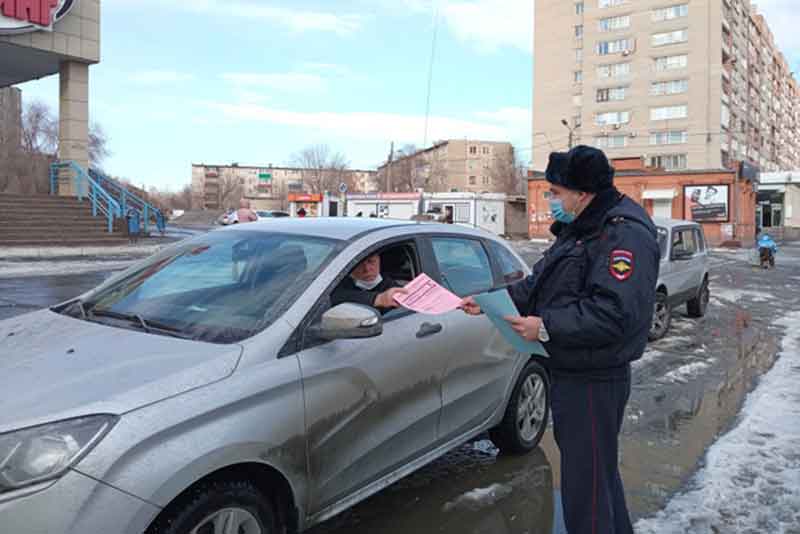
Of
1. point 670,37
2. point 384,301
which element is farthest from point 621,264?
point 670,37

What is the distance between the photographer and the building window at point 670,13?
6394 centimetres

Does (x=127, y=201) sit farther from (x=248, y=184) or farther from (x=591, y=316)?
(x=248, y=184)

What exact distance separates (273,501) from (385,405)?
72 cm

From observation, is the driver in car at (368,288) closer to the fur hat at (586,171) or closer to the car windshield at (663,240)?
the fur hat at (586,171)

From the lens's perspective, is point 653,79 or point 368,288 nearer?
point 368,288

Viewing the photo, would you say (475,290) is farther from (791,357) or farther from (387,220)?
(791,357)

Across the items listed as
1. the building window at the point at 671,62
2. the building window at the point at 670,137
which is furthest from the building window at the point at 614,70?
the building window at the point at 670,137

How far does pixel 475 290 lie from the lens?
13.6 feet

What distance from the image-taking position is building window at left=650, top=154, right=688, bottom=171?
64.3 meters

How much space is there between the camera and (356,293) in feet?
11.1

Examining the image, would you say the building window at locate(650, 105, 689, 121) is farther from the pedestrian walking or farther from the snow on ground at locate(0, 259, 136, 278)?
the snow on ground at locate(0, 259, 136, 278)

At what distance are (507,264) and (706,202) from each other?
40.0 metres

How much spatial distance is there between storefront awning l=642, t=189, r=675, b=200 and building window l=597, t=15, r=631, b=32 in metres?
33.7

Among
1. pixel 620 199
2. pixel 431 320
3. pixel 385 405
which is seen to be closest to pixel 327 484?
pixel 385 405
